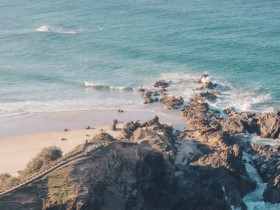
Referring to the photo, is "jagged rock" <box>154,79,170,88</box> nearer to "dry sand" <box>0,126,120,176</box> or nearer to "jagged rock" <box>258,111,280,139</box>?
"dry sand" <box>0,126,120,176</box>

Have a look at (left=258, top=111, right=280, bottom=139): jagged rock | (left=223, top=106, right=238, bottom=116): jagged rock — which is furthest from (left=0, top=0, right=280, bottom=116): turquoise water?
(left=258, top=111, right=280, bottom=139): jagged rock

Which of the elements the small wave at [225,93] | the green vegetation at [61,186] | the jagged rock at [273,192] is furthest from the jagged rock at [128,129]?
the green vegetation at [61,186]

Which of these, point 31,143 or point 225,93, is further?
point 225,93

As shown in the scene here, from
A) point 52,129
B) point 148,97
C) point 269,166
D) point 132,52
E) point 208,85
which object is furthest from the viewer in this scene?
point 132,52

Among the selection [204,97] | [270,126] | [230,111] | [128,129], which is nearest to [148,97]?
[204,97]

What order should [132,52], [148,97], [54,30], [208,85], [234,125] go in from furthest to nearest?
[54,30]
[132,52]
[208,85]
[148,97]
[234,125]

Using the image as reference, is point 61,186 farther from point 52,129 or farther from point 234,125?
point 234,125

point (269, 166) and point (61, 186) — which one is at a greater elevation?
point (61, 186)

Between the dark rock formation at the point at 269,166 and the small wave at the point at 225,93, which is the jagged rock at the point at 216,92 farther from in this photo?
the dark rock formation at the point at 269,166
